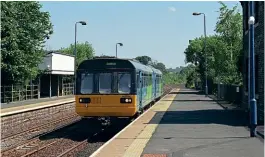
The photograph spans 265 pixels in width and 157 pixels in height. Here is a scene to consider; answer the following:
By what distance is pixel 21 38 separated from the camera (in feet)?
130

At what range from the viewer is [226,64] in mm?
45438

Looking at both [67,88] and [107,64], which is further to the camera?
[67,88]

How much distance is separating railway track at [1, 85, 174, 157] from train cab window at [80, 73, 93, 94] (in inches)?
73.3

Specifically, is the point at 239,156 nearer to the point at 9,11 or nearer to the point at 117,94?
the point at 117,94

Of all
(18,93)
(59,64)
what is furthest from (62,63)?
(18,93)

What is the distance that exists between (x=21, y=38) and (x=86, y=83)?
71.6ft

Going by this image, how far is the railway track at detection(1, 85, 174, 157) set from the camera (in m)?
15.6

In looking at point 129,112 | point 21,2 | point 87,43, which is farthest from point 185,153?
point 87,43

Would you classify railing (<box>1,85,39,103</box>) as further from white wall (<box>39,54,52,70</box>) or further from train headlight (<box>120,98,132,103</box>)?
train headlight (<box>120,98,132,103</box>)

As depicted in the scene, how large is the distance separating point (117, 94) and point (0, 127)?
20.3 ft

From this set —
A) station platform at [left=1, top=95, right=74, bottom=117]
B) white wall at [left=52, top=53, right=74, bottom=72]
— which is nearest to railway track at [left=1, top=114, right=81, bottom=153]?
station platform at [left=1, top=95, right=74, bottom=117]

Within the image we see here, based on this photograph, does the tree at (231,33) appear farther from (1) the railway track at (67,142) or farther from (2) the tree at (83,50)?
(2) the tree at (83,50)

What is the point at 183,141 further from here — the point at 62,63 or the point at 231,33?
the point at 62,63

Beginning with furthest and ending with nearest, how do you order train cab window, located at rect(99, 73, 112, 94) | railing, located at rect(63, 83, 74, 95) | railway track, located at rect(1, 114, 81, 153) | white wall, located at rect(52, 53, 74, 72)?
railing, located at rect(63, 83, 74, 95) < white wall, located at rect(52, 53, 74, 72) < train cab window, located at rect(99, 73, 112, 94) < railway track, located at rect(1, 114, 81, 153)
